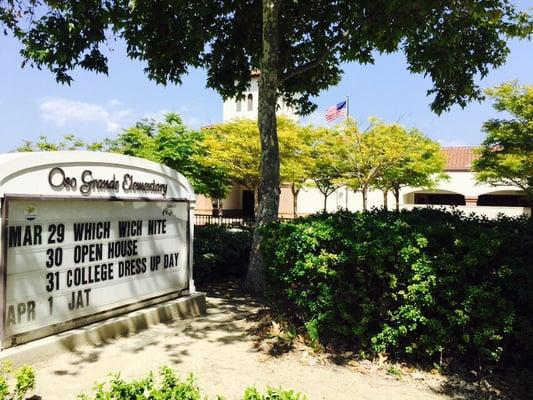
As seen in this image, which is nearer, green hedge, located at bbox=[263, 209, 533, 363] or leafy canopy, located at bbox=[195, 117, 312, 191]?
green hedge, located at bbox=[263, 209, 533, 363]

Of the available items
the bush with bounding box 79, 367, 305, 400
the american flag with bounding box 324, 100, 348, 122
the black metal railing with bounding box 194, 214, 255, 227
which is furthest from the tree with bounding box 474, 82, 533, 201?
the bush with bounding box 79, 367, 305, 400

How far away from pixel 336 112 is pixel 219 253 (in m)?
18.4

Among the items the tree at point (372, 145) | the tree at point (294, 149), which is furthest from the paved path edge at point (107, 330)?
the tree at point (294, 149)

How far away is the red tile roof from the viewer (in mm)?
39688

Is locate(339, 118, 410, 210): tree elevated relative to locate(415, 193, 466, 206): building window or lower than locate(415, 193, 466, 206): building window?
elevated

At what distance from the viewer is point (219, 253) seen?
9969mm

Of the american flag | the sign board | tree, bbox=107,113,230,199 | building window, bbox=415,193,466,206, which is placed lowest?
the sign board

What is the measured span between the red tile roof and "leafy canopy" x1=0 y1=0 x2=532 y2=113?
31.1 meters

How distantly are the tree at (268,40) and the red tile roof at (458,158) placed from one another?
102 ft

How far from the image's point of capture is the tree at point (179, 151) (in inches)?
875

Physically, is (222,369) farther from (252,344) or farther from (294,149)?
(294,149)

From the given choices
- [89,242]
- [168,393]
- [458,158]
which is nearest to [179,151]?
[89,242]

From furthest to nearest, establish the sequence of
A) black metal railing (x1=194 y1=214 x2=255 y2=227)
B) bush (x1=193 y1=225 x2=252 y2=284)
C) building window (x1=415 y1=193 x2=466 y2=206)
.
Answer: building window (x1=415 y1=193 x2=466 y2=206) → black metal railing (x1=194 y1=214 x2=255 y2=227) → bush (x1=193 y1=225 x2=252 y2=284)

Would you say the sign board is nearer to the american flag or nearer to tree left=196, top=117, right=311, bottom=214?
tree left=196, top=117, right=311, bottom=214
